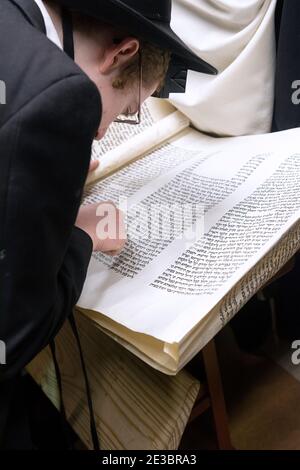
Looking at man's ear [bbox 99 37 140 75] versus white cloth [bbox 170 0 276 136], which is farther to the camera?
white cloth [bbox 170 0 276 136]

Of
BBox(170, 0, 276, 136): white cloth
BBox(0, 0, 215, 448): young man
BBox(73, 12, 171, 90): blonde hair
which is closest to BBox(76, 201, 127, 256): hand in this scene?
BBox(0, 0, 215, 448): young man

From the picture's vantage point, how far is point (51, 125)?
323 mm

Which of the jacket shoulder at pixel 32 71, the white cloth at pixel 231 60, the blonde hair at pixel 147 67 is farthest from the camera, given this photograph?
the white cloth at pixel 231 60

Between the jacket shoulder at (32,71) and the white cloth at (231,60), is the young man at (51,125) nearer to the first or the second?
the jacket shoulder at (32,71)

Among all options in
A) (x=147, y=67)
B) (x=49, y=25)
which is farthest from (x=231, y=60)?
(x=49, y=25)

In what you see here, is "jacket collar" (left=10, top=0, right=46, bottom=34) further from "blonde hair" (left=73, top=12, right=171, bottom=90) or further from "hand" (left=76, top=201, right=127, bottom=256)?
"hand" (left=76, top=201, right=127, bottom=256)

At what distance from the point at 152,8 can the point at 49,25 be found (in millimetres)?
99

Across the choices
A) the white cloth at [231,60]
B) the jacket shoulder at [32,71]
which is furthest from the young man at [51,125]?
the white cloth at [231,60]

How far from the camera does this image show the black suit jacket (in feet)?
1.04

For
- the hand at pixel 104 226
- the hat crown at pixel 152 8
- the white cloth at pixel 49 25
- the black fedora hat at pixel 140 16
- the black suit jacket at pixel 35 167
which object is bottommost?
the hand at pixel 104 226

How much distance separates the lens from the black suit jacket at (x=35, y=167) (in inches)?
12.5

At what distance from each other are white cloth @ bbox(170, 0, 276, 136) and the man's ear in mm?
329

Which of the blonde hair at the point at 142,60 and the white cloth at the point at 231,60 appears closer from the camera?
the blonde hair at the point at 142,60

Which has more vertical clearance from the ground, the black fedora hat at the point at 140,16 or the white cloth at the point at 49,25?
the black fedora hat at the point at 140,16
